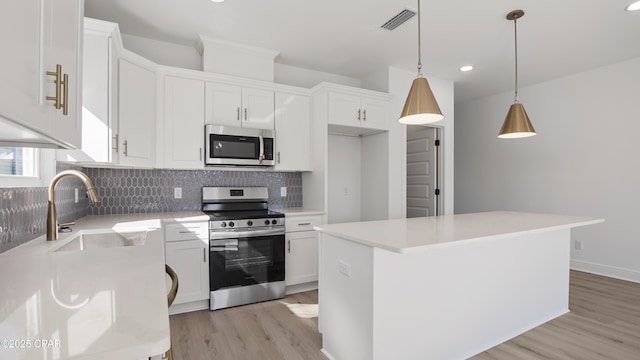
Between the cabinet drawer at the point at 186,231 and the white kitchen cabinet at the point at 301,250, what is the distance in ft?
2.73

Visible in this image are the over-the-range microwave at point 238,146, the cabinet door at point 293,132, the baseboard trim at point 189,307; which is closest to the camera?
the baseboard trim at point 189,307

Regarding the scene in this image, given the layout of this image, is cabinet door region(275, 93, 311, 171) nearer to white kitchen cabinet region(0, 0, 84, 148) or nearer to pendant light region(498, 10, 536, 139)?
pendant light region(498, 10, 536, 139)

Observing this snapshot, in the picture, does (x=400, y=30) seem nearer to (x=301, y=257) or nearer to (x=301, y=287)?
(x=301, y=257)

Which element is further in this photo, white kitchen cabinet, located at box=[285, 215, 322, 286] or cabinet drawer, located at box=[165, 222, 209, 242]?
white kitchen cabinet, located at box=[285, 215, 322, 286]

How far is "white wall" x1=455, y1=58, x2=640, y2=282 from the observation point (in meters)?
3.88

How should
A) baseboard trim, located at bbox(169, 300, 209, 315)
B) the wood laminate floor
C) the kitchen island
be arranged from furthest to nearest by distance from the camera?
baseboard trim, located at bbox(169, 300, 209, 315) → the wood laminate floor → the kitchen island

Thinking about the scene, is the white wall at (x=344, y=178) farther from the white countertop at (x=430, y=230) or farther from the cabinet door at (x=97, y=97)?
the cabinet door at (x=97, y=97)

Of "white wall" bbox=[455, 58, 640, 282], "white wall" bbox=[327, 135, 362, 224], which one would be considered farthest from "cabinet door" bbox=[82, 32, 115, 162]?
"white wall" bbox=[455, 58, 640, 282]

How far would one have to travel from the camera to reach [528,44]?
341 centimetres

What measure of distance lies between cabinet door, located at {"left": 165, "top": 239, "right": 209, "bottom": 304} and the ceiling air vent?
265 cm

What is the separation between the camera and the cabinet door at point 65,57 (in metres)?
0.87

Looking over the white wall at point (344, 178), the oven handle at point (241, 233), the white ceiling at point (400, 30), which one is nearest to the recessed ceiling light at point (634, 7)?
the white ceiling at point (400, 30)

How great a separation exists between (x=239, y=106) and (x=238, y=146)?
434mm

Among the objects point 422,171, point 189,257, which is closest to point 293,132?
point 189,257
